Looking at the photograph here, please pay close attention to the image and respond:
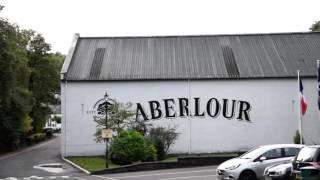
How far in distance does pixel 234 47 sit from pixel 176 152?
38.7 ft

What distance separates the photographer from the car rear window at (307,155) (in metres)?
16.7

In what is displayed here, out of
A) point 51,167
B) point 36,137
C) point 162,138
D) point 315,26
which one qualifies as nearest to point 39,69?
point 36,137

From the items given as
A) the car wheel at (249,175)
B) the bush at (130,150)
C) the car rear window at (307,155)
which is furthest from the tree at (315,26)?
the car rear window at (307,155)

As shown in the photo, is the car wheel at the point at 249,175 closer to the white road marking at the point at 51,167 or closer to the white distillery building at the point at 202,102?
the white road marking at the point at 51,167

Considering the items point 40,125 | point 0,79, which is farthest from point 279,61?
point 40,125

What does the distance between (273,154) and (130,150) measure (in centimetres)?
1498

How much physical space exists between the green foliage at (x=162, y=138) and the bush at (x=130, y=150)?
5.94ft

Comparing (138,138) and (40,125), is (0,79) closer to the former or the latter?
(138,138)

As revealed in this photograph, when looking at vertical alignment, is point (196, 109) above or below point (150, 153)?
above

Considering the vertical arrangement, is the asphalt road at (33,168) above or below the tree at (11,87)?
below

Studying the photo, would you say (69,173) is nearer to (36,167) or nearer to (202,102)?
(36,167)

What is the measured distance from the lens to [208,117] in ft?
150

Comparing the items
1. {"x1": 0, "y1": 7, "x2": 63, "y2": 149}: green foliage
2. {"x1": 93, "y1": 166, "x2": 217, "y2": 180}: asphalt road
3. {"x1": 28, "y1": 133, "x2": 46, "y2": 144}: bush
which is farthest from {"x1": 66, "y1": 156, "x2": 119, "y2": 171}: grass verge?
{"x1": 28, "y1": 133, "x2": 46, "y2": 144}: bush

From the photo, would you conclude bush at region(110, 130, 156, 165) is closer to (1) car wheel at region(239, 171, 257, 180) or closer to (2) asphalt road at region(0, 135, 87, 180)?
(2) asphalt road at region(0, 135, 87, 180)
